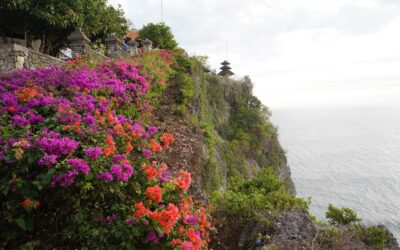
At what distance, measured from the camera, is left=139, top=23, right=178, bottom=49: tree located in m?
28.0

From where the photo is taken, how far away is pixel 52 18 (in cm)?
1427

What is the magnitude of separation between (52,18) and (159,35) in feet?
47.9

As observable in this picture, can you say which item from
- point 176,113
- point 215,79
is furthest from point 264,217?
point 215,79

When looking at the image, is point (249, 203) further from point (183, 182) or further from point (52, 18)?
point (52, 18)

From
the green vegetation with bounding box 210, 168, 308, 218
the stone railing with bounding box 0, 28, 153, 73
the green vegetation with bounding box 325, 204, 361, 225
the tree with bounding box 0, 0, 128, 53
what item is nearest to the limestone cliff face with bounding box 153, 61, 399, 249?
the green vegetation with bounding box 210, 168, 308, 218

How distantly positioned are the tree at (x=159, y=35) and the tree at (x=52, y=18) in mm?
7276

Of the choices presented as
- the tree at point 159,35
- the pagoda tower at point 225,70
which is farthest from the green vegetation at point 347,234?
the pagoda tower at point 225,70

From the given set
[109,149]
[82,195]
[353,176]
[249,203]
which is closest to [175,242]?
[82,195]

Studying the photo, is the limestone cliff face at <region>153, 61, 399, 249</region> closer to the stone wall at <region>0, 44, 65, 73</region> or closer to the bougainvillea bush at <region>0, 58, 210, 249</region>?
the bougainvillea bush at <region>0, 58, 210, 249</region>

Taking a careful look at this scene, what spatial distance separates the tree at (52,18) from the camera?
14.1 meters

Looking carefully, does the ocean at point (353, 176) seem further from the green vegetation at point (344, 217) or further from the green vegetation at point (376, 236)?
the green vegetation at point (376, 236)

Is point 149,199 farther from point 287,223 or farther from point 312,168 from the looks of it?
point 312,168

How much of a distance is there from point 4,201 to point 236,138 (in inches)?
970

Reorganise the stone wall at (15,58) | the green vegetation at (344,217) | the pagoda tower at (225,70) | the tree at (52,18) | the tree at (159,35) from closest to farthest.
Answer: the green vegetation at (344,217), the stone wall at (15,58), the tree at (52,18), the tree at (159,35), the pagoda tower at (225,70)
